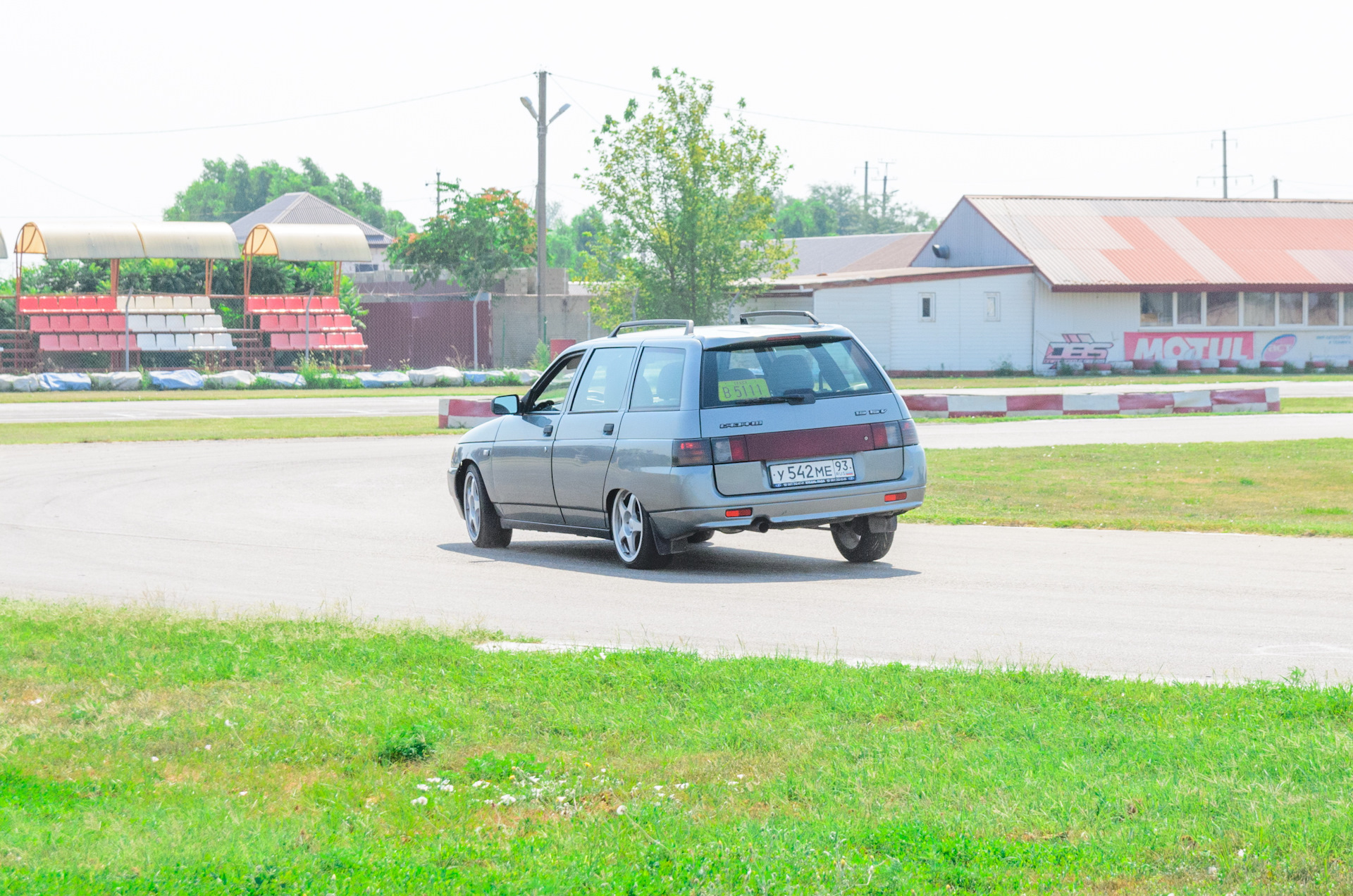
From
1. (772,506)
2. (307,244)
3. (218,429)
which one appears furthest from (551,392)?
(307,244)

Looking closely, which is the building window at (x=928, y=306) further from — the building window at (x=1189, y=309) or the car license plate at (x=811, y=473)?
the car license plate at (x=811, y=473)

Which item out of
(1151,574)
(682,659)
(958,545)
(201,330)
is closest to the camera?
(682,659)

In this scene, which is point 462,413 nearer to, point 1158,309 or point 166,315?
point 166,315

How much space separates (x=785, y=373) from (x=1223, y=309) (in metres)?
45.0

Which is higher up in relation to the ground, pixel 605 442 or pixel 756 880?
pixel 605 442

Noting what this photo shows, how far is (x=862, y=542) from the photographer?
1080cm

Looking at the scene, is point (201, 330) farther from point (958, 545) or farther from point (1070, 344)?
point (958, 545)

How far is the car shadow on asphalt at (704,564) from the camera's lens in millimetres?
10195

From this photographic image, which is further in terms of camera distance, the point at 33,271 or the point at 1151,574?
the point at 33,271

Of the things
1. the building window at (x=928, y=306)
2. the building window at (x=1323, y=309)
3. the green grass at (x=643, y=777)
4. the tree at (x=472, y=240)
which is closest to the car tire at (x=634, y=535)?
the green grass at (x=643, y=777)

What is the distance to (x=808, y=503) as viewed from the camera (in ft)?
32.9

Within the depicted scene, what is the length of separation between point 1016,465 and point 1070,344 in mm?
32835

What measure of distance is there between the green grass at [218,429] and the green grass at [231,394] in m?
8.21

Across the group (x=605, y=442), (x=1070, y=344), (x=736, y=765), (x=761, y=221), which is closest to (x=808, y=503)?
(x=605, y=442)
